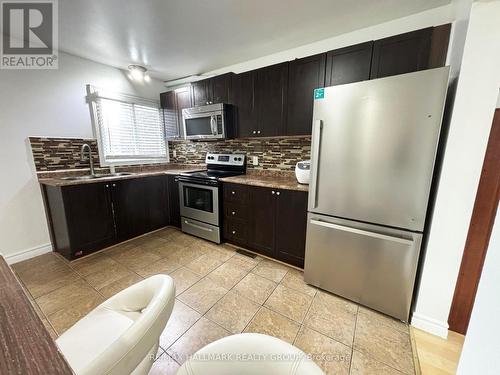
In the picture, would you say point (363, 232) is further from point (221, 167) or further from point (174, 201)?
point (174, 201)

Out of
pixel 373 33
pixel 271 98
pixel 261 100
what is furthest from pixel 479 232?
pixel 261 100

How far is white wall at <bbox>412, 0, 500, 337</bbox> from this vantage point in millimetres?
1175

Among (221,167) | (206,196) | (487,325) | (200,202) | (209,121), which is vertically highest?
(209,121)

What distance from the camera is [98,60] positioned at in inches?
109

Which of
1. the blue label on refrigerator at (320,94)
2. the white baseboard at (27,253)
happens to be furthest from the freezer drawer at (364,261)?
the white baseboard at (27,253)

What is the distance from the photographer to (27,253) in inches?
93.7

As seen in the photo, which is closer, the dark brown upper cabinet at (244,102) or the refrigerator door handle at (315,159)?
the refrigerator door handle at (315,159)

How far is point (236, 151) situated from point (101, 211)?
6.30ft

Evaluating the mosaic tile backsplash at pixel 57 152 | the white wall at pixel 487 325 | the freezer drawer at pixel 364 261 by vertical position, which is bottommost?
the freezer drawer at pixel 364 261

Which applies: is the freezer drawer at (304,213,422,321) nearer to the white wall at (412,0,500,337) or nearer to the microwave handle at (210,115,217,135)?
the white wall at (412,0,500,337)

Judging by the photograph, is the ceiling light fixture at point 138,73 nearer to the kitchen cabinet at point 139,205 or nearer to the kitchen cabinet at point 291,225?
the kitchen cabinet at point 139,205

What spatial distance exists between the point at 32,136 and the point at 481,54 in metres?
4.01

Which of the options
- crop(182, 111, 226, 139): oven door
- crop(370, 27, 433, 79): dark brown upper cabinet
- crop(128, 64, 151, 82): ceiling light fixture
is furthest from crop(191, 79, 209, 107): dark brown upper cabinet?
crop(370, 27, 433, 79): dark brown upper cabinet

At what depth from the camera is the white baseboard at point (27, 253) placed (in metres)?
2.28
